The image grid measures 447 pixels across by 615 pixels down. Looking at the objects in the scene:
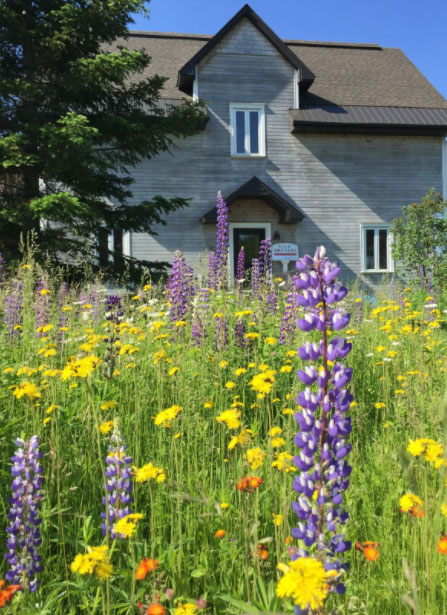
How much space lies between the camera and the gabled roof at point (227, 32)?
17250mm

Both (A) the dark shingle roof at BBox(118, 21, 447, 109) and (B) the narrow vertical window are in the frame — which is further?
(A) the dark shingle roof at BBox(118, 21, 447, 109)

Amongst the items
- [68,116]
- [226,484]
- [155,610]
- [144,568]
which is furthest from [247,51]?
[155,610]

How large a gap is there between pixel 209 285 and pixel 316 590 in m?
4.94

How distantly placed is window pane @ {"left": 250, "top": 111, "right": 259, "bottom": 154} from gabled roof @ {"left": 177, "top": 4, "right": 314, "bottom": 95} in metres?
Answer: 2.09

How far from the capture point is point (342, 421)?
3.81 ft

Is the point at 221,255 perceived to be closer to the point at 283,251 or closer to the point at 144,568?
the point at 144,568

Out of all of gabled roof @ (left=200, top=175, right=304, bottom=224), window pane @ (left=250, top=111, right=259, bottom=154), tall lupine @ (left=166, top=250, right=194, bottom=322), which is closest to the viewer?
tall lupine @ (left=166, top=250, right=194, bottom=322)

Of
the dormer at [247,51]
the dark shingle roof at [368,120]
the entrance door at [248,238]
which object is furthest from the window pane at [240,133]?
the entrance door at [248,238]


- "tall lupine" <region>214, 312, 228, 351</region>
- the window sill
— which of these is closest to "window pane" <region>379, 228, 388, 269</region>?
the window sill

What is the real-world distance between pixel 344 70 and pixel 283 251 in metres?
9.39

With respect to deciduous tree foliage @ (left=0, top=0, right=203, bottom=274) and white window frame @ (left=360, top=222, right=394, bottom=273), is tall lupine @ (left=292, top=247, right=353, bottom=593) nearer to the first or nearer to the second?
deciduous tree foliage @ (left=0, top=0, right=203, bottom=274)

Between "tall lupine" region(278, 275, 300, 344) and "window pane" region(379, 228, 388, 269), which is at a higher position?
"window pane" region(379, 228, 388, 269)

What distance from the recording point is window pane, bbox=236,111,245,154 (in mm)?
17734

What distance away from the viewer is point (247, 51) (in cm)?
1786
